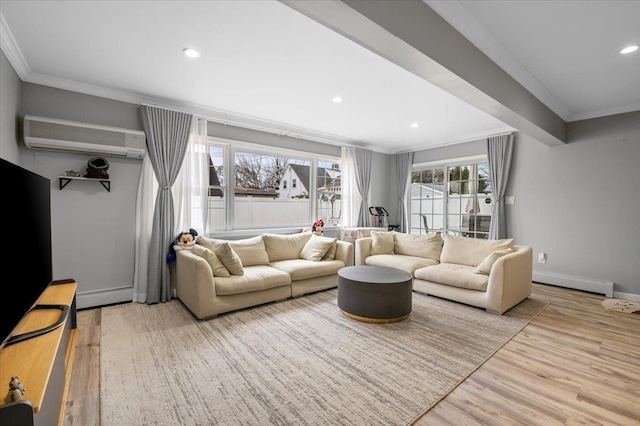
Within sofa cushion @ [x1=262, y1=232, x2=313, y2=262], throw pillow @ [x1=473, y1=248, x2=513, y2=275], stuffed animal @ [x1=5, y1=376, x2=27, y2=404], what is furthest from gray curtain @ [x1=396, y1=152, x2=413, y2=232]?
stuffed animal @ [x1=5, y1=376, x2=27, y2=404]

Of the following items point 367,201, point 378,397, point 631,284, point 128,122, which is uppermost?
point 128,122

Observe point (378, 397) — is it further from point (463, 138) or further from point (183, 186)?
point (463, 138)

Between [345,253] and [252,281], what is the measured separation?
1.58 metres

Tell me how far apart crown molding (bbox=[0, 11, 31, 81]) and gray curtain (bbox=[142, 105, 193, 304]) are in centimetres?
106

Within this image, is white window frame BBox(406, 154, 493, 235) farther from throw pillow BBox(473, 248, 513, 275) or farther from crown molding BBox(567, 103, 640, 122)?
throw pillow BBox(473, 248, 513, 275)

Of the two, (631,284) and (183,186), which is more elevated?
(183,186)

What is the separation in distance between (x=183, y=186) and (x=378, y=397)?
3.45 metres

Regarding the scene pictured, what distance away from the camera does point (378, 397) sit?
6.23ft

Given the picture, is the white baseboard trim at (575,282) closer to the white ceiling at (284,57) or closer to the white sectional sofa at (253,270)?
the white ceiling at (284,57)

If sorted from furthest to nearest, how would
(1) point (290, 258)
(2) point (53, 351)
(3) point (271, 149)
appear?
(3) point (271, 149) < (1) point (290, 258) < (2) point (53, 351)

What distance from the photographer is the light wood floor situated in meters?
1.75

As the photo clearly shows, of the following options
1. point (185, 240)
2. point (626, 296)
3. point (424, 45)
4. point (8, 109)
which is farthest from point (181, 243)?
point (626, 296)

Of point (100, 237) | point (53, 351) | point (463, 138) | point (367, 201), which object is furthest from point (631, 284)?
point (100, 237)

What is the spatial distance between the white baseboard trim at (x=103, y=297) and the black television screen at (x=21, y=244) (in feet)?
5.10
